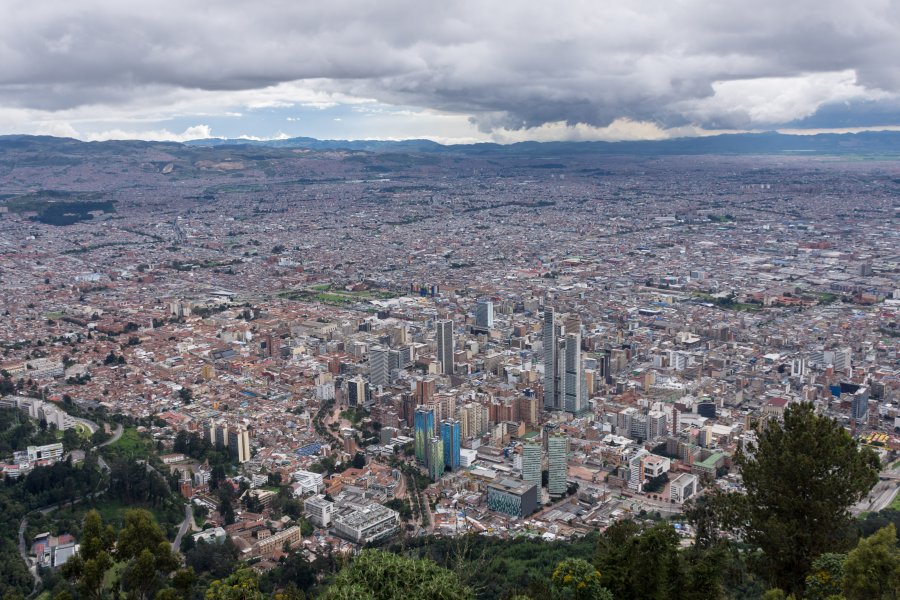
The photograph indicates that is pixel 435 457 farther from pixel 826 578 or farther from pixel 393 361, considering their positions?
pixel 826 578

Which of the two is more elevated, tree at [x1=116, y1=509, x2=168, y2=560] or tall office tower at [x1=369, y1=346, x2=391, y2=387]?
tree at [x1=116, y1=509, x2=168, y2=560]

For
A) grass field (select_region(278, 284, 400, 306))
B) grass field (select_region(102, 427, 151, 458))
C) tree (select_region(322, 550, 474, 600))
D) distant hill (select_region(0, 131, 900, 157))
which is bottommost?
grass field (select_region(102, 427, 151, 458))

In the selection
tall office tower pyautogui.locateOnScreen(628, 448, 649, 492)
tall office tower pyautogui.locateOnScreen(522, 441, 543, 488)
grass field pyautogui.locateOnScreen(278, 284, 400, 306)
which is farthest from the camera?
grass field pyautogui.locateOnScreen(278, 284, 400, 306)

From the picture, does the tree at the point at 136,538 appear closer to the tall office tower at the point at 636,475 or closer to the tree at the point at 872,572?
the tree at the point at 872,572

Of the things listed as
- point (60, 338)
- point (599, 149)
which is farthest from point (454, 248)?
point (599, 149)

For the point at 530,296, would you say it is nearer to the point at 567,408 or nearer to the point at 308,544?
the point at 567,408

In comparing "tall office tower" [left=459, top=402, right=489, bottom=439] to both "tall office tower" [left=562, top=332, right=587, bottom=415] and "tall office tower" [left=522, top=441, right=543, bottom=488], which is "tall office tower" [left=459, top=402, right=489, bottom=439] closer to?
"tall office tower" [left=562, top=332, right=587, bottom=415]

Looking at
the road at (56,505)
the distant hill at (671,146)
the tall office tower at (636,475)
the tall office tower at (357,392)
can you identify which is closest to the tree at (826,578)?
the tall office tower at (636,475)

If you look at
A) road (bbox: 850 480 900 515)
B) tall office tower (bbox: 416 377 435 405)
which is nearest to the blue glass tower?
tall office tower (bbox: 416 377 435 405)
